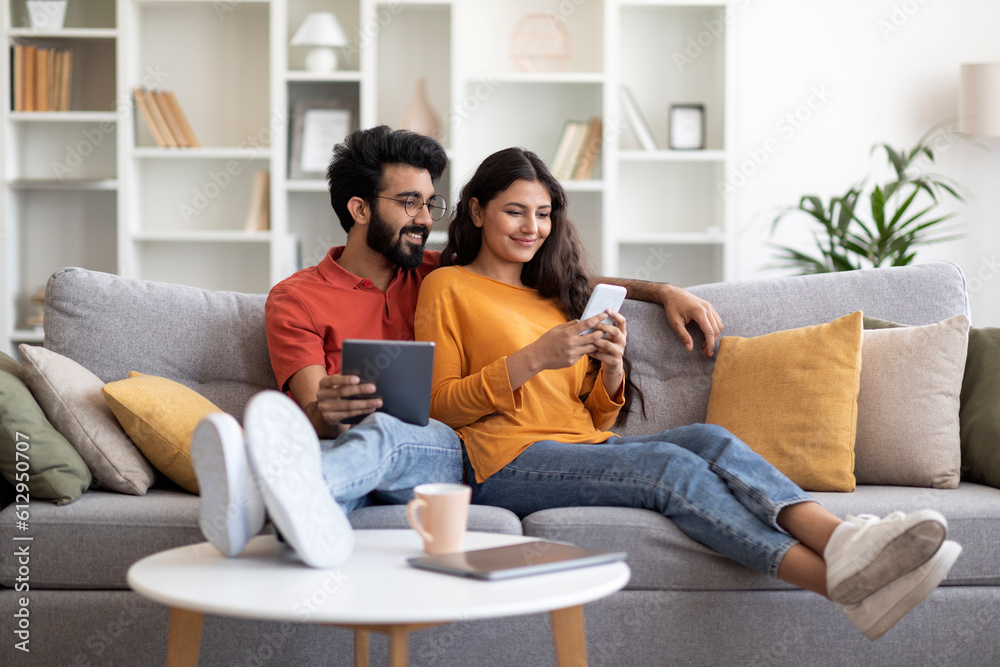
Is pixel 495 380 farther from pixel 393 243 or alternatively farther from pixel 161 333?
pixel 161 333

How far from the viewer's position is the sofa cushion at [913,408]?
176 cm

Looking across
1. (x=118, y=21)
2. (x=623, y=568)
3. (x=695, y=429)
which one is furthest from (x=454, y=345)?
(x=118, y=21)

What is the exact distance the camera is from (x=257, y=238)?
3600mm

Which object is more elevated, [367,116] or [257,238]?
[367,116]

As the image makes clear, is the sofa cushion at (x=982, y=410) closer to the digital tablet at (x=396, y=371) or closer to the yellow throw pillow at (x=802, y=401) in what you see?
the yellow throw pillow at (x=802, y=401)

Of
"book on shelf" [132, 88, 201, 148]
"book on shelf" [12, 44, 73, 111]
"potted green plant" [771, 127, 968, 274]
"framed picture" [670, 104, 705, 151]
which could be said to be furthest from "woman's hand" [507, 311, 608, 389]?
"book on shelf" [12, 44, 73, 111]

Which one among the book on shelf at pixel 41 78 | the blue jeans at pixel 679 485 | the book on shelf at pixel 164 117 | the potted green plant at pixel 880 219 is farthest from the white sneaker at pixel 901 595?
the book on shelf at pixel 41 78

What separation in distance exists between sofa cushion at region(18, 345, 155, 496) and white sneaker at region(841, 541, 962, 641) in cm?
126

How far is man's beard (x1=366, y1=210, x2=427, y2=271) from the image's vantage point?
6.48 feet

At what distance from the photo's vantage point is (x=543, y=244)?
1987 mm

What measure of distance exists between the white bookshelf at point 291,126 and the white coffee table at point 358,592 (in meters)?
2.62

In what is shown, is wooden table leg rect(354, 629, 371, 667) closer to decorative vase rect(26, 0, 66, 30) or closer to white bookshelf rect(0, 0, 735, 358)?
white bookshelf rect(0, 0, 735, 358)

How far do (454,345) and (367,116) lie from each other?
6.77ft

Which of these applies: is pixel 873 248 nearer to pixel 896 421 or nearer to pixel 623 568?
pixel 896 421
